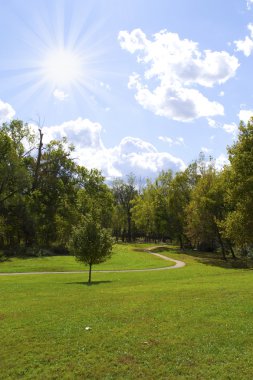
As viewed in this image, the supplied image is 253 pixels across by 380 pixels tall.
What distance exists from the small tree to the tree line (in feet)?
46.5

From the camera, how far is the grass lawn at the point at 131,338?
331 inches

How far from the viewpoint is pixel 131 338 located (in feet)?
33.8

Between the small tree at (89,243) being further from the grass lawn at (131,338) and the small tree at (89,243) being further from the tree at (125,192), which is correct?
the tree at (125,192)

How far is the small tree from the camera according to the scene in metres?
26.4

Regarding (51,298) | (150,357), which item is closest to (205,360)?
(150,357)

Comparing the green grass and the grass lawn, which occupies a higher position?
the green grass

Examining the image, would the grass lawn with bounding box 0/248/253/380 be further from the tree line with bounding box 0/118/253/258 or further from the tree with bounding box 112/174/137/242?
the tree with bounding box 112/174/137/242

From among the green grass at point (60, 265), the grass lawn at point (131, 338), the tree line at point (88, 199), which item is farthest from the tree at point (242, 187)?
the grass lawn at point (131, 338)

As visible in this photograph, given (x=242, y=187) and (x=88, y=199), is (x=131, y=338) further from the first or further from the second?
(x=88, y=199)

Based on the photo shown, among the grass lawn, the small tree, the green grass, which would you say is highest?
the small tree

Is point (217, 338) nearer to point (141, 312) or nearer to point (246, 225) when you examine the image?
point (141, 312)

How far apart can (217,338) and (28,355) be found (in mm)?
5010

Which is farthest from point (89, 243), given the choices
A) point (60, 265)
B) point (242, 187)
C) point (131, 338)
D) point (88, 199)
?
point (88, 199)

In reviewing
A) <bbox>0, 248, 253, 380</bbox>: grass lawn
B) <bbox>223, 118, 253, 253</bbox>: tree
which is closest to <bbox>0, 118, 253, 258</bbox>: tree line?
<bbox>223, 118, 253, 253</bbox>: tree
